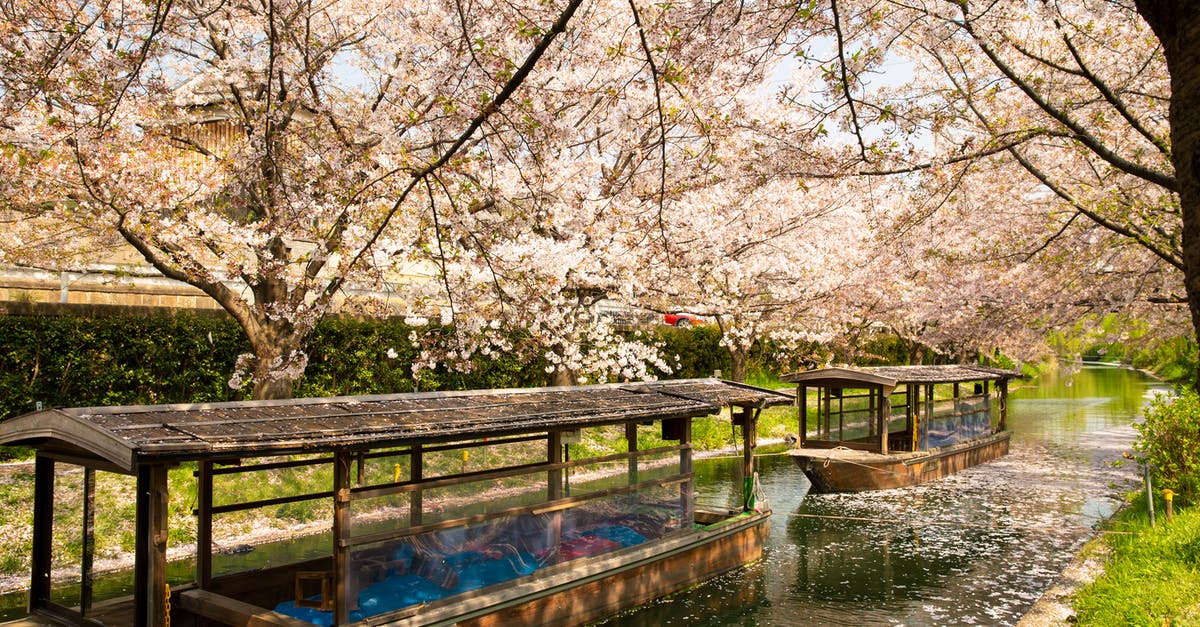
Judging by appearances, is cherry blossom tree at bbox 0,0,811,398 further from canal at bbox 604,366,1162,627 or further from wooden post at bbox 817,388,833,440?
wooden post at bbox 817,388,833,440

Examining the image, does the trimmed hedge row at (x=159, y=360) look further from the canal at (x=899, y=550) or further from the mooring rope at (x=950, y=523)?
the mooring rope at (x=950, y=523)

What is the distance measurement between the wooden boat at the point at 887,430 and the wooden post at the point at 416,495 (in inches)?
441

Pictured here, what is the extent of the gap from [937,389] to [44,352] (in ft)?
112

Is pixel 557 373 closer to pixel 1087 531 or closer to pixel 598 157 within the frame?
pixel 598 157

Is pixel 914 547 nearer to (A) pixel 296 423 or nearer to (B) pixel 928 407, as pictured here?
(B) pixel 928 407

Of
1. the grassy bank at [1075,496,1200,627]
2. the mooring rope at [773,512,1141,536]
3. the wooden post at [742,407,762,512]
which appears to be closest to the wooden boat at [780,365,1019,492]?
the mooring rope at [773,512,1141,536]

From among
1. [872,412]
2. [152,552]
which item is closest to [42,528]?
[152,552]

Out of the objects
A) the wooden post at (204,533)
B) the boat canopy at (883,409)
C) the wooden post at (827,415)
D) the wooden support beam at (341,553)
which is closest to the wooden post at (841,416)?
the boat canopy at (883,409)

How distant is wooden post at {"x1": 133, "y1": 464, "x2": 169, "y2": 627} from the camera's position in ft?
23.5

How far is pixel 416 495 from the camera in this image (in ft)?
30.4

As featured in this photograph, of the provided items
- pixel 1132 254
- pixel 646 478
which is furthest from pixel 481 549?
pixel 1132 254

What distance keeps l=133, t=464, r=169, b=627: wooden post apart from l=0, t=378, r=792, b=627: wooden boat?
1 centimetres

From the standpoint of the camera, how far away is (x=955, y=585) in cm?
1238

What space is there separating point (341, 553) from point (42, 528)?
272 centimetres
